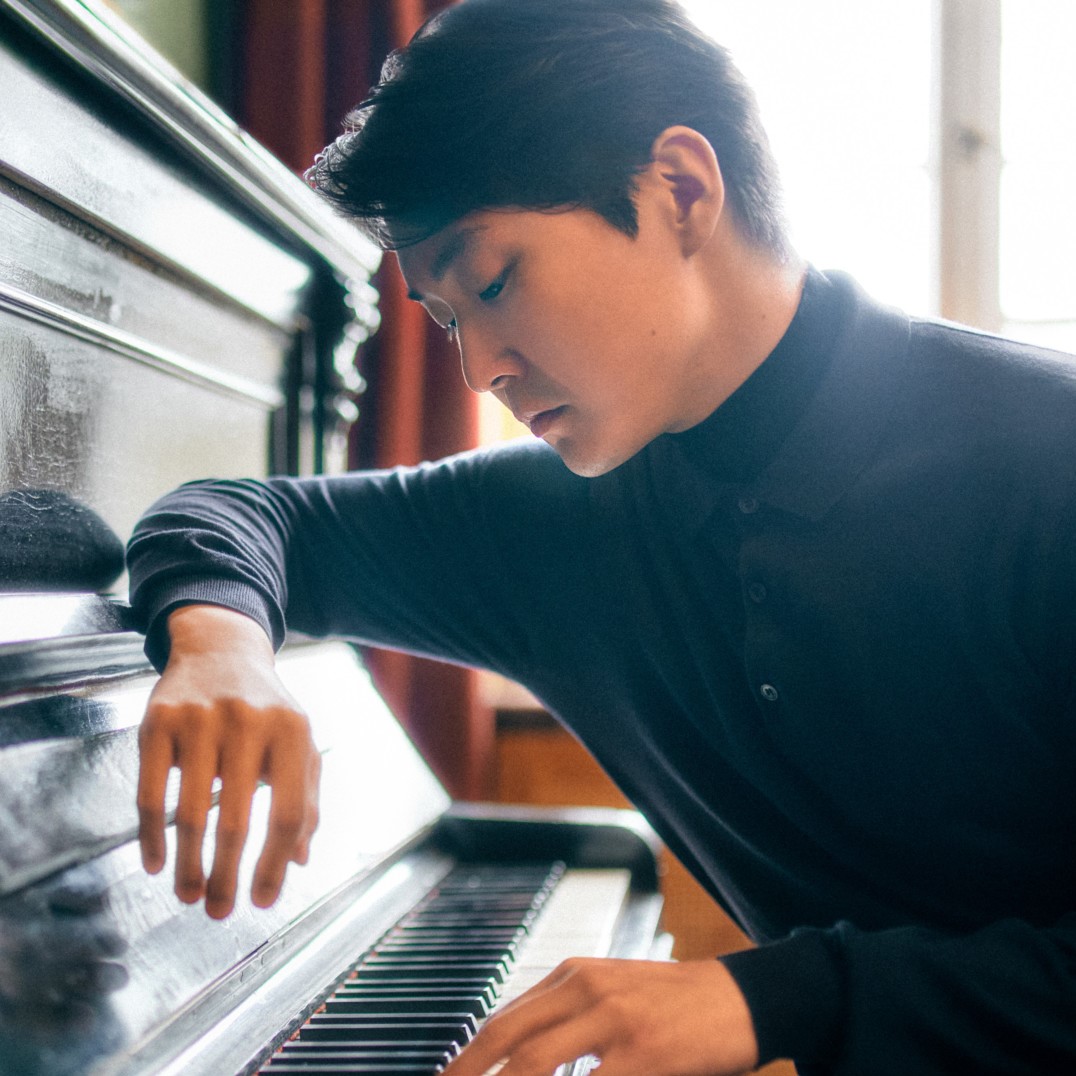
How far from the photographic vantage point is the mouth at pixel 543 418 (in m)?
0.95

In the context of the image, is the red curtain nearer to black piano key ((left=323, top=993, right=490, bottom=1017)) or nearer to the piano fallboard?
the piano fallboard

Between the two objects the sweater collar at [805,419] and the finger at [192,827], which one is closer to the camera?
the finger at [192,827]

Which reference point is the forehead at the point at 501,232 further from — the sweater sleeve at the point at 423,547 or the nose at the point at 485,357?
the sweater sleeve at the point at 423,547

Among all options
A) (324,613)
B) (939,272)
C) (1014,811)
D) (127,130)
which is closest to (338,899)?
(324,613)

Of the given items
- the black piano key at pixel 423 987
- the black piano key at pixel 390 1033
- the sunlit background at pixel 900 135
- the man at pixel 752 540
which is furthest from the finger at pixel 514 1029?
the sunlit background at pixel 900 135

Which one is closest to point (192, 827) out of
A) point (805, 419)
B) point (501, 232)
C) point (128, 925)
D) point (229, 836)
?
point (229, 836)

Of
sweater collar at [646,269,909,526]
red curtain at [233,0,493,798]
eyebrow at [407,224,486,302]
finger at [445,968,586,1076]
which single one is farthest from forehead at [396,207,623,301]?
red curtain at [233,0,493,798]

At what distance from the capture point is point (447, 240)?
895 mm

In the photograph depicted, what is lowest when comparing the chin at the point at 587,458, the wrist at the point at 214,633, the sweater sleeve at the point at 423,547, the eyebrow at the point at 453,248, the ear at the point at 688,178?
the sweater sleeve at the point at 423,547

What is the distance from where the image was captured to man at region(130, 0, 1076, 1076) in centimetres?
74

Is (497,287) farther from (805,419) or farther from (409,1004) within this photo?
(409,1004)

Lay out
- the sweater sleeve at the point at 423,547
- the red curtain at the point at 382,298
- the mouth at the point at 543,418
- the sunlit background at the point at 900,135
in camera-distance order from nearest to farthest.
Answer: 1. the mouth at the point at 543,418
2. the sweater sleeve at the point at 423,547
3. the red curtain at the point at 382,298
4. the sunlit background at the point at 900,135

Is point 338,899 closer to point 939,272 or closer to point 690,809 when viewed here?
point 690,809

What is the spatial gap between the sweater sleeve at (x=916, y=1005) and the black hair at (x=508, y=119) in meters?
0.60
